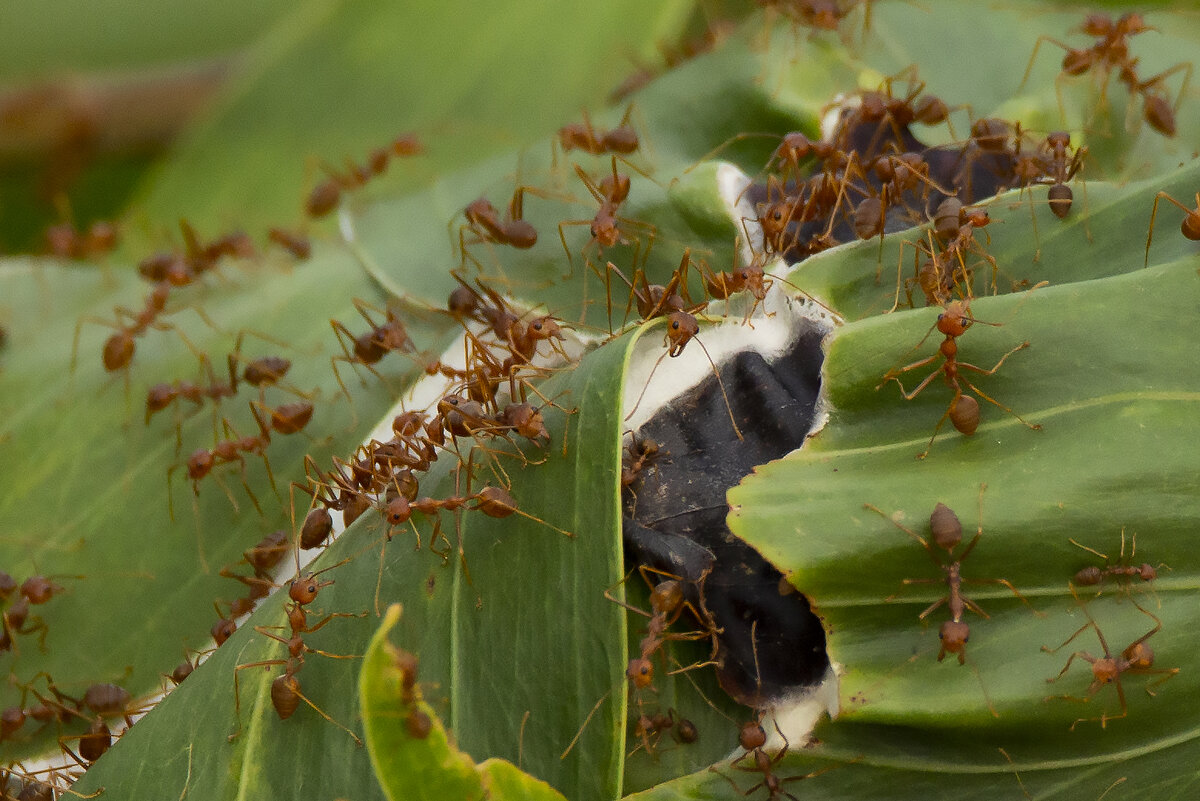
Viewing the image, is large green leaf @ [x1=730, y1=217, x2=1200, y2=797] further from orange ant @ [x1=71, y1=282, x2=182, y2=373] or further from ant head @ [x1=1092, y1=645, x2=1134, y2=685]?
orange ant @ [x1=71, y1=282, x2=182, y2=373]

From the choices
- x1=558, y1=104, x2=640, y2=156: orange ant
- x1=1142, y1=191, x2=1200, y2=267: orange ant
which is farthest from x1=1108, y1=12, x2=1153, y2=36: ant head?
x1=558, y1=104, x2=640, y2=156: orange ant

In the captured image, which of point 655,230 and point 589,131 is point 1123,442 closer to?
point 655,230

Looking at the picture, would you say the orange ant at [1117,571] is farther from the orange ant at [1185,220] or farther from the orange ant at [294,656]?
the orange ant at [294,656]

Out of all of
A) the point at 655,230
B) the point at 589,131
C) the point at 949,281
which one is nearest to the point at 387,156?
the point at 589,131

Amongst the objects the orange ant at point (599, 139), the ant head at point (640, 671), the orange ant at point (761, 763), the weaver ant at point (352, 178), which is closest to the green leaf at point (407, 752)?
the ant head at point (640, 671)

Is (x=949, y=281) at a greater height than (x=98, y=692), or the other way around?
(x=949, y=281)

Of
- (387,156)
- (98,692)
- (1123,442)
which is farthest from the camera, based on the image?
(387,156)

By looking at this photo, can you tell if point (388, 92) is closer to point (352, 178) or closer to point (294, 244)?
point (352, 178)

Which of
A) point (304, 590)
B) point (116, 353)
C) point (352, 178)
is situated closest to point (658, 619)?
point (304, 590)
